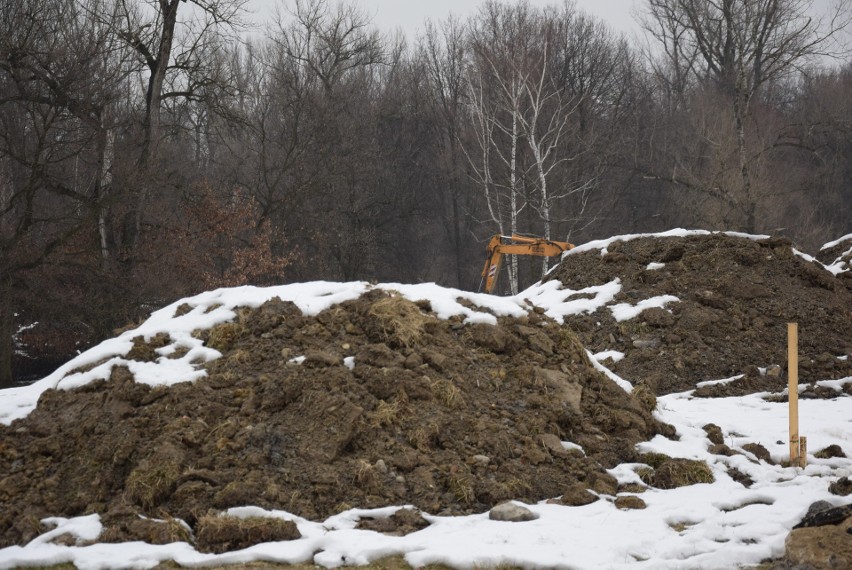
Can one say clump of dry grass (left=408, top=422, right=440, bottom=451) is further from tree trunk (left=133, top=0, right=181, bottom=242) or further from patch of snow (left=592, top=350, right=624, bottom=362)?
tree trunk (left=133, top=0, right=181, bottom=242)

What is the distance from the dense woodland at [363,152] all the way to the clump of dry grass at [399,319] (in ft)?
31.1

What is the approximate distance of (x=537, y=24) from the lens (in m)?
32.0

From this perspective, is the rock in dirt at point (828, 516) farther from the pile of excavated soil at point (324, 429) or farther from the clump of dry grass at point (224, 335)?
the clump of dry grass at point (224, 335)

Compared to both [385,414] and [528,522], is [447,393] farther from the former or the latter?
[528,522]

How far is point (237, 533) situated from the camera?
4.64 meters

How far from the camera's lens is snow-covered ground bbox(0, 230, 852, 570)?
14.4 feet

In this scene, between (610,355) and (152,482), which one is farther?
(610,355)

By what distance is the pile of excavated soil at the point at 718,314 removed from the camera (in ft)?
32.9

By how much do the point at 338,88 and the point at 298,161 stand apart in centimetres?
634

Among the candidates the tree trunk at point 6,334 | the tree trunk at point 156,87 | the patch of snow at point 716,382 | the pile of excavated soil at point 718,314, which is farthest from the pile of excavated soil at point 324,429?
the tree trunk at point 156,87

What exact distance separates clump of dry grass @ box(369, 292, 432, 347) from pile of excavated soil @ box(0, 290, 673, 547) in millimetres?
15

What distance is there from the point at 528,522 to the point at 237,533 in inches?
68.6

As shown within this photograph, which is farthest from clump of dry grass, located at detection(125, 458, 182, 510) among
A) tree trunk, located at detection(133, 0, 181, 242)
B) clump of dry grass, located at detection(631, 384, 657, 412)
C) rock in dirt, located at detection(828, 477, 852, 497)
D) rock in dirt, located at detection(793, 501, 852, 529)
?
tree trunk, located at detection(133, 0, 181, 242)

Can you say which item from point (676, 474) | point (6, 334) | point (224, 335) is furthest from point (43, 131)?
point (676, 474)
